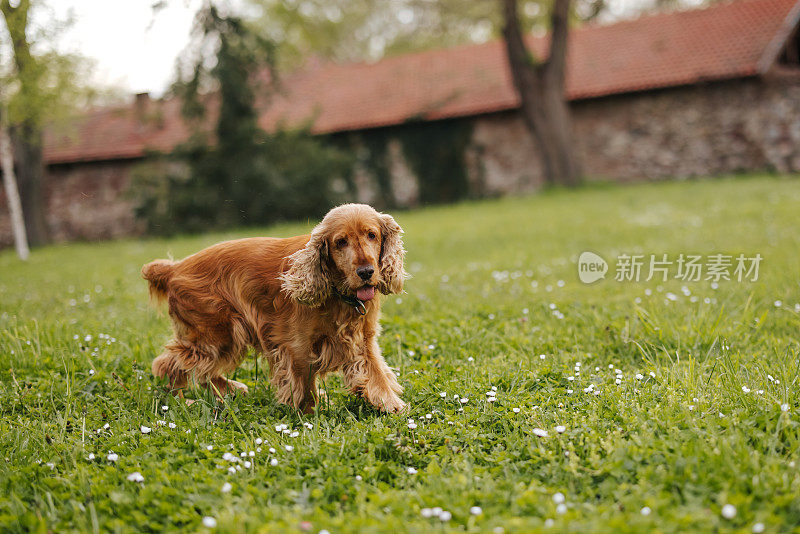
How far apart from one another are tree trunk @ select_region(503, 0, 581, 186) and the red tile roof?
5.16 ft

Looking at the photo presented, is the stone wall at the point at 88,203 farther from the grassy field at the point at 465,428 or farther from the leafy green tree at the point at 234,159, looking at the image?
the grassy field at the point at 465,428

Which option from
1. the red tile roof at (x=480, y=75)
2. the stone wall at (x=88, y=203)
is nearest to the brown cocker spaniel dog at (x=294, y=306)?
the red tile roof at (x=480, y=75)

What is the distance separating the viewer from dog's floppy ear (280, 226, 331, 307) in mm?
3338

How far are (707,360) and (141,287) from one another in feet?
21.3

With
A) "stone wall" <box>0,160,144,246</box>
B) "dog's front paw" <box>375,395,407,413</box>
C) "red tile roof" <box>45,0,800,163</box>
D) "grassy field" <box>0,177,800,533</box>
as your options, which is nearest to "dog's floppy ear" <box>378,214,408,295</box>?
"dog's front paw" <box>375,395,407,413</box>

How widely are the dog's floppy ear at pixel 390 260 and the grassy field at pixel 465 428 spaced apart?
71 centimetres

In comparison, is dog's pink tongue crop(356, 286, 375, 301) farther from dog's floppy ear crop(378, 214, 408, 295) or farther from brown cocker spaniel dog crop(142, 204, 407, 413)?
dog's floppy ear crop(378, 214, 408, 295)

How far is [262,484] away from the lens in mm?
2818

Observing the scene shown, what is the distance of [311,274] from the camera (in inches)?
131

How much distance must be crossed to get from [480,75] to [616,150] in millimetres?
5523

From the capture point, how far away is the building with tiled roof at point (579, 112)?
65.1 ft

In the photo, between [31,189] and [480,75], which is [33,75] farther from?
[480,75]

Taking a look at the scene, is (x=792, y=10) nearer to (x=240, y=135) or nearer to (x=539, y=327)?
(x=240, y=135)

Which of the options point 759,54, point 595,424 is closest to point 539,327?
point 595,424
